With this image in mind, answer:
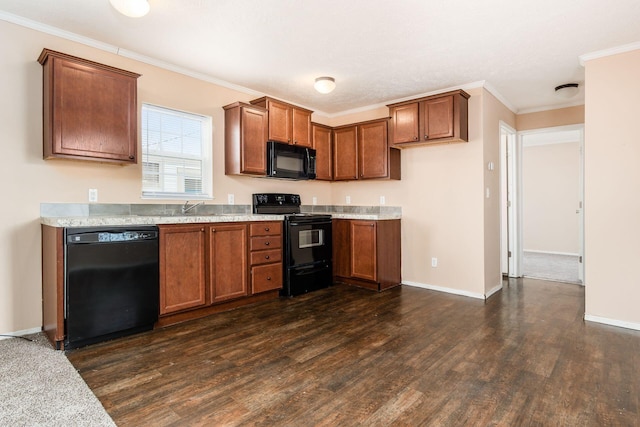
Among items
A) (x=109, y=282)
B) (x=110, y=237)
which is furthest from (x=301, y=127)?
(x=109, y=282)

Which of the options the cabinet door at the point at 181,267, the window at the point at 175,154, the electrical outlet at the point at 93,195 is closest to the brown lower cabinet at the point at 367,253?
the window at the point at 175,154

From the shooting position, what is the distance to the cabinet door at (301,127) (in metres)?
4.47

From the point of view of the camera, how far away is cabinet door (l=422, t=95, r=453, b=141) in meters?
3.99

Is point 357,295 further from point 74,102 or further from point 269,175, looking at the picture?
point 74,102

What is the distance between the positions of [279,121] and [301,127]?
364 millimetres

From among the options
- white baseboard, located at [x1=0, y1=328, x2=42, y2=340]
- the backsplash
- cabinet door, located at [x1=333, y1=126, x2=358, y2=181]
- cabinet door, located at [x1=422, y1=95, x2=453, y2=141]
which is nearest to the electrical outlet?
the backsplash

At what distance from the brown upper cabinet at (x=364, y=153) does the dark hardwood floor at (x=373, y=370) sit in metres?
1.99

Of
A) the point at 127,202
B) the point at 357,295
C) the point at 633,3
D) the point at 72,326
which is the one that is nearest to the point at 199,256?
the point at 127,202

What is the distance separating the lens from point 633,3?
2.43 meters

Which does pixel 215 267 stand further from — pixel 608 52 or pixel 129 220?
pixel 608 52

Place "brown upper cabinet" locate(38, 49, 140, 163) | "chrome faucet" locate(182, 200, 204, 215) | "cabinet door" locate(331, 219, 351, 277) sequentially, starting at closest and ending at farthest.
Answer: "brown upper cabinet" locate(38, 49, 140, 163), "chrome faucet" locate(182, 200, 204, 215), "cabinet door" locate(331, 219, 351, 277)

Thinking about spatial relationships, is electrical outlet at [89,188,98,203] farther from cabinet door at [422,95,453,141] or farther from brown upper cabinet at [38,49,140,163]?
cabinet door at [422,95,453,141]

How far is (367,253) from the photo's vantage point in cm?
446

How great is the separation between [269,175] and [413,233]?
2.04 m
